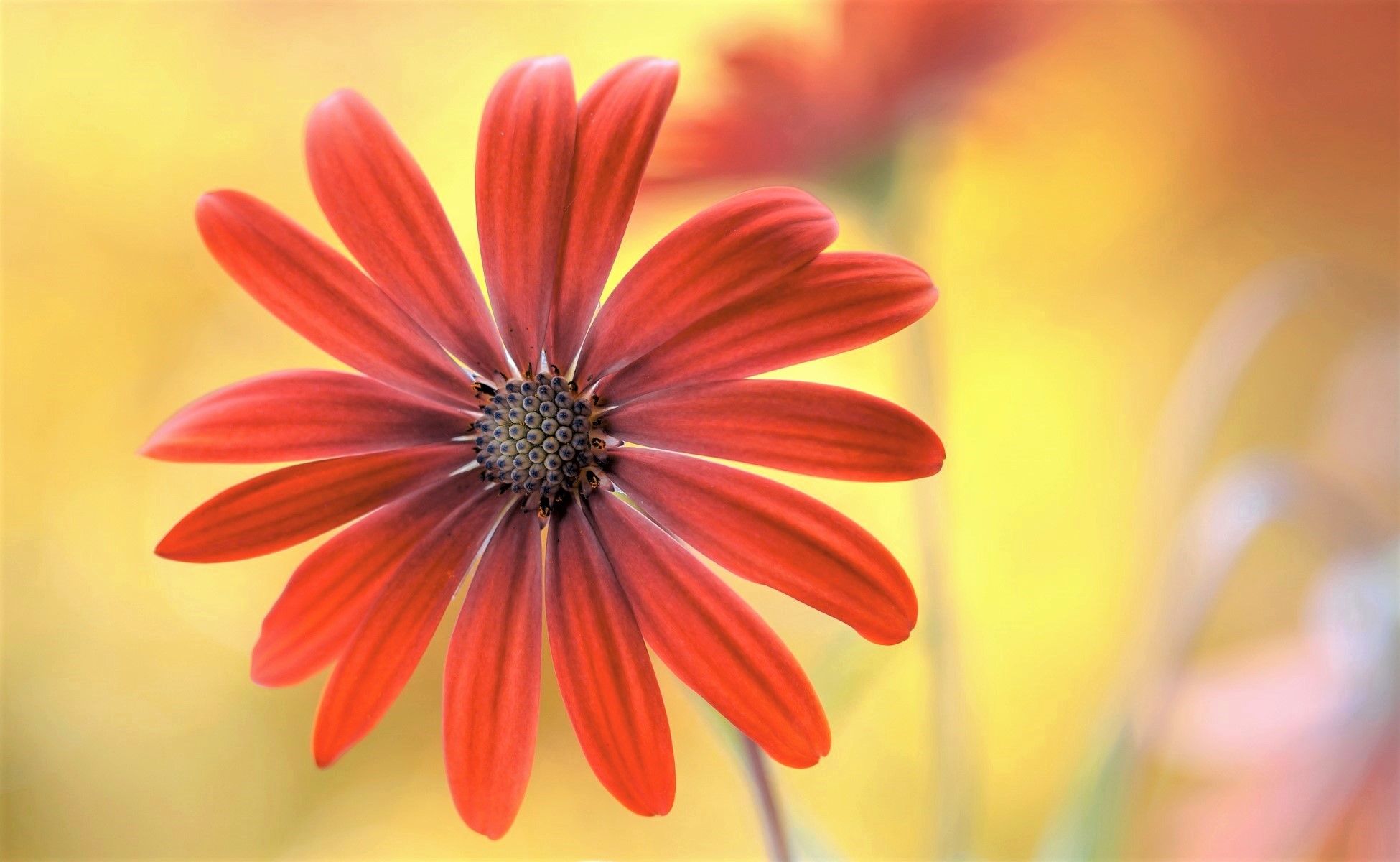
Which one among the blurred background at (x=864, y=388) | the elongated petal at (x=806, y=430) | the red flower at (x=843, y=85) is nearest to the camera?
the elongated petal at (x=806, y=430)

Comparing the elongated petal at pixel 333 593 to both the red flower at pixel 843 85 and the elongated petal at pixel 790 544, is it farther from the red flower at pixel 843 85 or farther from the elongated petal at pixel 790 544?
the red flower at pixel 843 85

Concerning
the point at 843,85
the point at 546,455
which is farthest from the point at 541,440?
the point at 843,85

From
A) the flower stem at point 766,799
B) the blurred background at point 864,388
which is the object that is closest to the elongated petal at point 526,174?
the flower stem at point 766,799

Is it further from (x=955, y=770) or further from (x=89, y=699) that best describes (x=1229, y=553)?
(x=89, y=699)

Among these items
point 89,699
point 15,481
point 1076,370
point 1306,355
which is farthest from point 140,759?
point 1306,355

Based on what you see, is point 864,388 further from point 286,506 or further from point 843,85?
point 286,506

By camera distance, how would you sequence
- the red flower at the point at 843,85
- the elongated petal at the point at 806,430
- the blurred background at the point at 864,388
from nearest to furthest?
the elongated petal at the point at 806,430, the red flower at the point at 843,85, the blurred background at the point at 864,388
